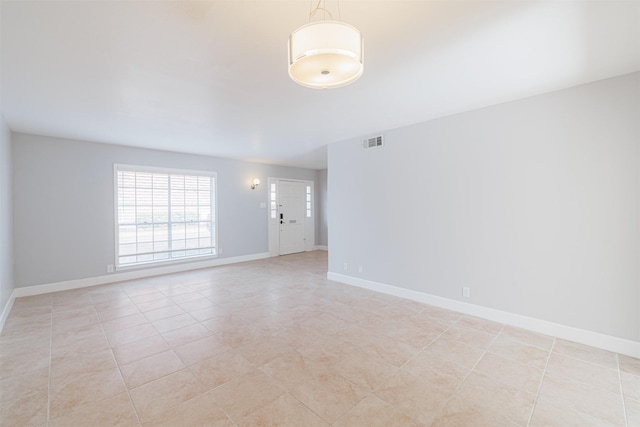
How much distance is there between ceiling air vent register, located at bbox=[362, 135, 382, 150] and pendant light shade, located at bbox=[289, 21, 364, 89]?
9.57ft

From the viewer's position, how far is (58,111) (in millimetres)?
3406

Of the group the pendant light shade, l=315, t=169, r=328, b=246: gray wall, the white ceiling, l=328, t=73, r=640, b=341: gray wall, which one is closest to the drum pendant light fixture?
the pendant light shade

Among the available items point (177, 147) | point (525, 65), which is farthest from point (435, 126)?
point (177, 147)

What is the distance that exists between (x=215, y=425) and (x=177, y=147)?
502 cm

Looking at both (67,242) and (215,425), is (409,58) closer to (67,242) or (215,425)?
(215,425)

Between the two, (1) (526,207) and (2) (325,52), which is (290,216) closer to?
(1) (526,207)

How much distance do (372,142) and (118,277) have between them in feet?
17.0

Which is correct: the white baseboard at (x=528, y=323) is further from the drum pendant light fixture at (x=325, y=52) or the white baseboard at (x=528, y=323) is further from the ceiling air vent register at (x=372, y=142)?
the drum pendant light fixture at (x=325, y=52)

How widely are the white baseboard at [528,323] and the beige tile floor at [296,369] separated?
0.10 metres

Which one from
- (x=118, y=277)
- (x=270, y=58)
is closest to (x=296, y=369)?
(x=270, y=58)

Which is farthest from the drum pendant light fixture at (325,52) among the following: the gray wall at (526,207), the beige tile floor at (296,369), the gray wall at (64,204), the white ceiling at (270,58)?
the gray wall at (64,204)

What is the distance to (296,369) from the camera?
7.86 ft

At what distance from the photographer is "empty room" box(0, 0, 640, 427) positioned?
1.85 m

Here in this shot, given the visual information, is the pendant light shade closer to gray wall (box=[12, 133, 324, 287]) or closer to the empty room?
the empty room
